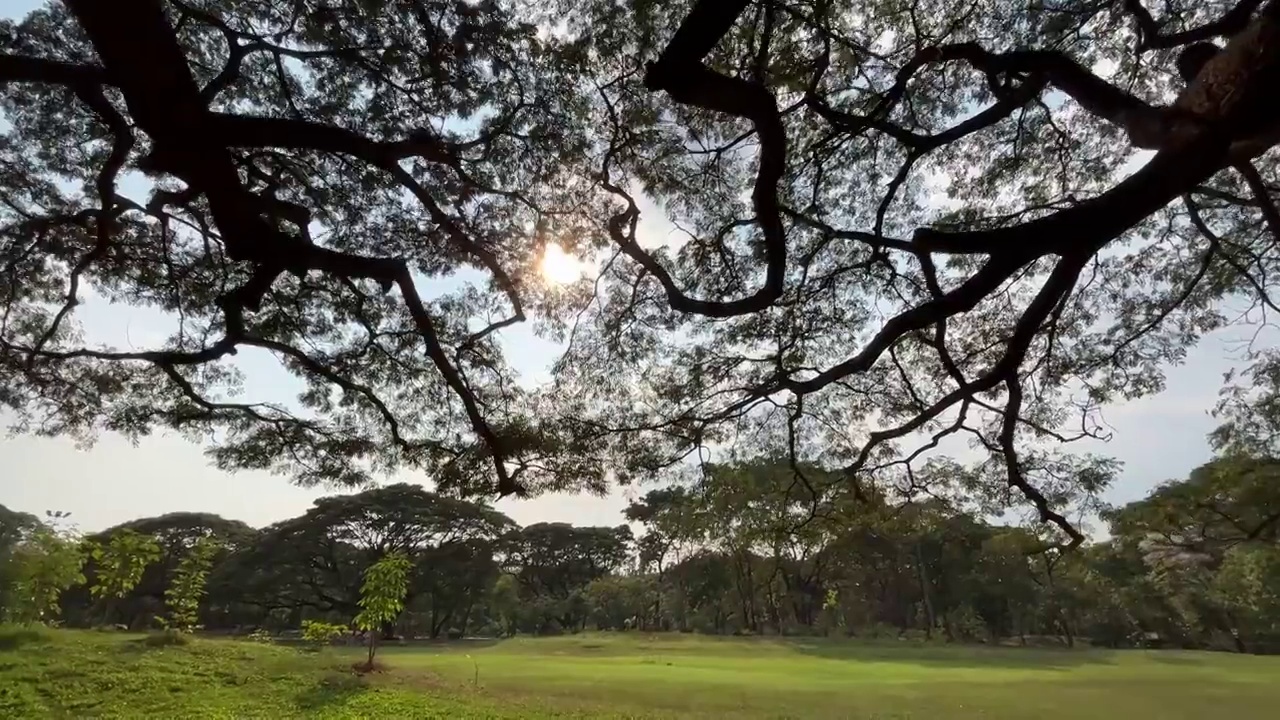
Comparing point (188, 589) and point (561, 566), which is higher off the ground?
point (561, 566)

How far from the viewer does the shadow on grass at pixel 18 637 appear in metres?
10.0

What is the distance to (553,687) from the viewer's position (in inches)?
436

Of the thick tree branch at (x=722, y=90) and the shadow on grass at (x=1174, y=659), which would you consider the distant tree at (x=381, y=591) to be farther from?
the shadow on grass at (x=1174, y=659)

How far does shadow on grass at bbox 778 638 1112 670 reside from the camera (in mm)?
17234

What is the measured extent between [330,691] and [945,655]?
652 inches

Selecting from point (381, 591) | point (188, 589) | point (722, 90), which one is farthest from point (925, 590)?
point (722, 90)

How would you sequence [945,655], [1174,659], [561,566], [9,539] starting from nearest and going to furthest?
[9,539] < [1174,659] < [945,655] < [561,566]

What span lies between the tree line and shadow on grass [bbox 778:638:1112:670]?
2.02 meters

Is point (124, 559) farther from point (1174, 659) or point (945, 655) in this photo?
point (1174, 659)

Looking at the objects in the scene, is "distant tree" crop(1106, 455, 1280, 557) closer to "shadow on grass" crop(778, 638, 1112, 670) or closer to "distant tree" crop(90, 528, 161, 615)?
"shadow on grass" crop(778, 638, 1112, 670)

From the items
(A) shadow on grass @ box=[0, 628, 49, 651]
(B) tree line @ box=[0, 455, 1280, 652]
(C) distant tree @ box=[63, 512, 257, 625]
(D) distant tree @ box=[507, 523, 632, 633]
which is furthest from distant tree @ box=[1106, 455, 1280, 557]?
(D) distant tree @ box=[507, 523, 632, 633]

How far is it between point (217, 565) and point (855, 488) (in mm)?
21312

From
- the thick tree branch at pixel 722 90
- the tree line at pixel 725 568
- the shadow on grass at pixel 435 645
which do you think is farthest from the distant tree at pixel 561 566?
the thick tree branch at pixel 722 90

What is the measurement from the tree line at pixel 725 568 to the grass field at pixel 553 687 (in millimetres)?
1813
